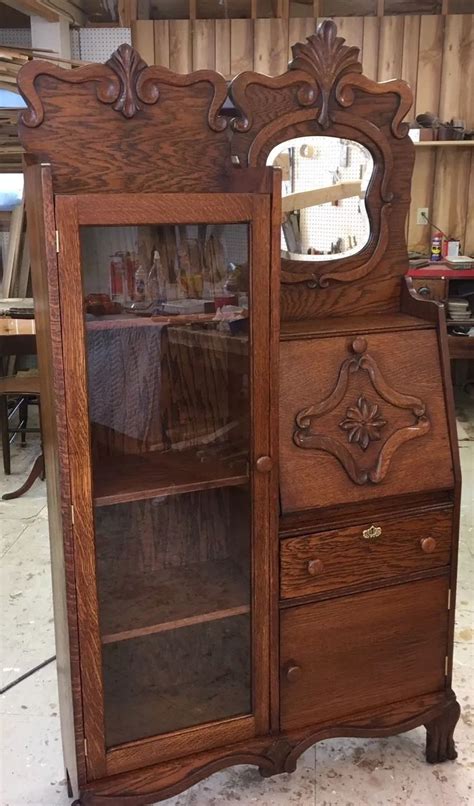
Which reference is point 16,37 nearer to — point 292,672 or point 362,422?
point 362,422

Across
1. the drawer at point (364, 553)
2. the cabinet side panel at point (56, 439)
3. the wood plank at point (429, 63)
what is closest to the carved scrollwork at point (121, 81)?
the cabinet side panel at point (56, 439)

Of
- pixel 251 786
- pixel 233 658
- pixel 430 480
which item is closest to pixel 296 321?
pixel 430 480

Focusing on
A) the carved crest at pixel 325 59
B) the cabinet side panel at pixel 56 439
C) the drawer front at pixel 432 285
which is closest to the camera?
the cabinet side panel at pixel 56 439

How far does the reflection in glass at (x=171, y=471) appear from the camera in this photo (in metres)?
1.49

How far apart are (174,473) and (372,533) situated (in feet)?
1.57

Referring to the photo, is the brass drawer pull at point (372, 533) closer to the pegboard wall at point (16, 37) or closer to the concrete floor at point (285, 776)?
the concrete floor at point (285, 776)

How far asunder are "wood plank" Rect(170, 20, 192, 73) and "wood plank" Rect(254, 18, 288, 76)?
449mm

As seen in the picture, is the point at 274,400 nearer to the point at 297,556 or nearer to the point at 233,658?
the point at 297,556

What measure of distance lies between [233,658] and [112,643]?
290mm

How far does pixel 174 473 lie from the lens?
1.61 metres

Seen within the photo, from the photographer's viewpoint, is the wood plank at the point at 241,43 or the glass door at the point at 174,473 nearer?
the glass door at the point at 174,473

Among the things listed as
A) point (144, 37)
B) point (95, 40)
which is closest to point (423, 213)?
point (144, 37)

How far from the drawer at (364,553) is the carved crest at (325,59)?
3.22 feet

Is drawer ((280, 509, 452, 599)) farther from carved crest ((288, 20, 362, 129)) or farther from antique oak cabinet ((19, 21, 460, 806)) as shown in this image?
carved crest ((288, 20, 362, 129))
